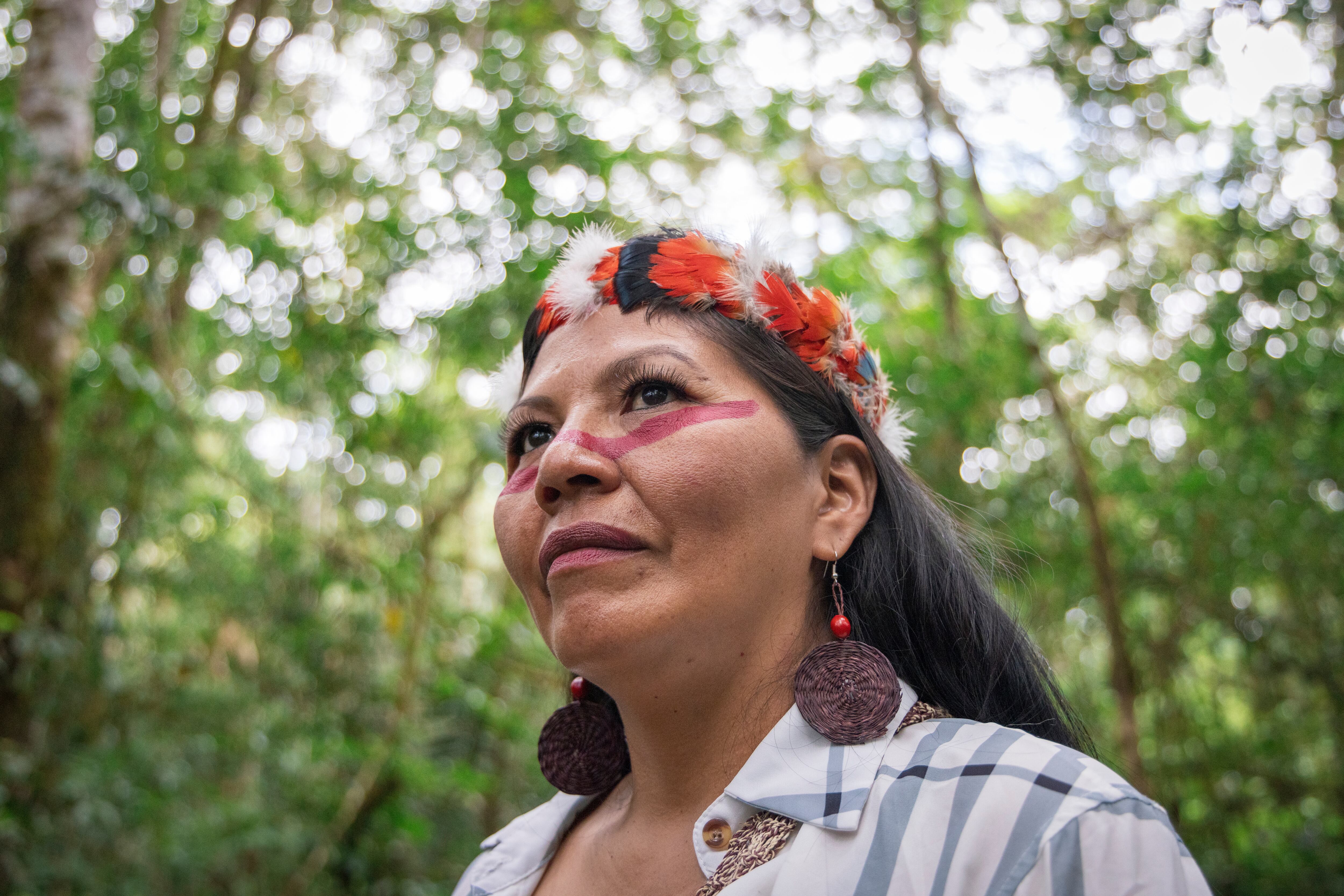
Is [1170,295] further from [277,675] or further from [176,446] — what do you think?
[277,675]

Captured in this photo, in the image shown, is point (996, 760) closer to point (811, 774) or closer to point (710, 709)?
point (811, 774)

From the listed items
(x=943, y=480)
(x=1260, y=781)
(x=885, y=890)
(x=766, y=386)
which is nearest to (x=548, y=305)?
(x=766, y=386)

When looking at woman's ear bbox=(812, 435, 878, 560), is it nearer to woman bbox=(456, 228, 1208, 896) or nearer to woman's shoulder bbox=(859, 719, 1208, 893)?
woman bbox=(456, 228, 1208, 896)

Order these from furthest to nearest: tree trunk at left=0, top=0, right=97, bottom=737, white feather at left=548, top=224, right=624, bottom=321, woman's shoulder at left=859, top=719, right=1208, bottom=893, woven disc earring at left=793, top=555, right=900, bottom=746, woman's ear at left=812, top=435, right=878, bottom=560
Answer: tree trunk at left=0, top=0, right=97, bottom=737 < white feather at left=548, top=224, right=624, bottom=321 < woman's ear at left=812, top=435, right=878, bottom=560 < woven disc earring at left=793, top=555, right=900, bottom=746 < woman's shoulder at left=859, top=719, right=1208, bottom=893

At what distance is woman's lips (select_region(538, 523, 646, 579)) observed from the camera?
140cm

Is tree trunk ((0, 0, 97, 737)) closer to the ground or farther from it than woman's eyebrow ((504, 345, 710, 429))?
closer to the ground

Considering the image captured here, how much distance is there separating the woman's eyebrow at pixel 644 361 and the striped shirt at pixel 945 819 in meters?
0.55

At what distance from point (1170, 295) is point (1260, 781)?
11.2 ft

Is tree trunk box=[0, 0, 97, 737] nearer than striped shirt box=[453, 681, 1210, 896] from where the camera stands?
No

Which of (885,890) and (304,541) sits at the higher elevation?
(885,890)

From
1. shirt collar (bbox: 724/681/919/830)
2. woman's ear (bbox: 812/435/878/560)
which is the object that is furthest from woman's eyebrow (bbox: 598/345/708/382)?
shirt collar (bbox: 724/681/919/830)

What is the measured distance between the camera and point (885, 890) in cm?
114

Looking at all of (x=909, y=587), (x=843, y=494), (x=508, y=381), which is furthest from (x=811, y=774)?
(x=508, y=381)

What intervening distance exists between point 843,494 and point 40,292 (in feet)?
10.7
